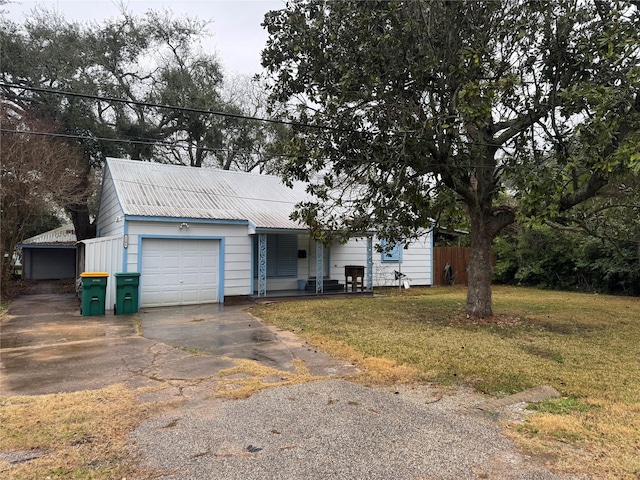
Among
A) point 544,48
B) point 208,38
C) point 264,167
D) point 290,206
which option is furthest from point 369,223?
point 208,38

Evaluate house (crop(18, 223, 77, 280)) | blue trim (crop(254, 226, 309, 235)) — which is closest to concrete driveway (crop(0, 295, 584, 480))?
blue trim (crop(254, 226, 309, 235))

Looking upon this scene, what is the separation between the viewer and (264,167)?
25062 mm

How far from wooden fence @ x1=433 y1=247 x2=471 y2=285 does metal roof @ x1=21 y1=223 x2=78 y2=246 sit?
19.3 m

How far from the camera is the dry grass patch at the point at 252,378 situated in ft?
15.4

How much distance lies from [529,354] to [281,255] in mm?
9819

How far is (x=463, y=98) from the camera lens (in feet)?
22.4

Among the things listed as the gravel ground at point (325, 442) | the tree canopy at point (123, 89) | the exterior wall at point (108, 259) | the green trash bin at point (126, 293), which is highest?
the tree canopy at point (123, 89)

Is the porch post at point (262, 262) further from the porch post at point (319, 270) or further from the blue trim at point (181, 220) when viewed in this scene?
the porch post at point (319, 270)

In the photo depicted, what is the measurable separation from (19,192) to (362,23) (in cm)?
1185

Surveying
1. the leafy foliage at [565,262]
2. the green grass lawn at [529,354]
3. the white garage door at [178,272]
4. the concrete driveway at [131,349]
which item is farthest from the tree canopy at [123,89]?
the leafy foliage at [565,262]

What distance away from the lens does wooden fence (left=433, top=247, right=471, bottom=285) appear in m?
19.2

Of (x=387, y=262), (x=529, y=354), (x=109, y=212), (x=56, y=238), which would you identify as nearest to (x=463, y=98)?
(x=529, y=354)

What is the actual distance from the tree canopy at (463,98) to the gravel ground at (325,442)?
414 centimetres

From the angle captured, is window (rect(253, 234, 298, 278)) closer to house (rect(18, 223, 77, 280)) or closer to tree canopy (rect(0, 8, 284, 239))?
tree canopy (rect(0, 8, 284, 239))
